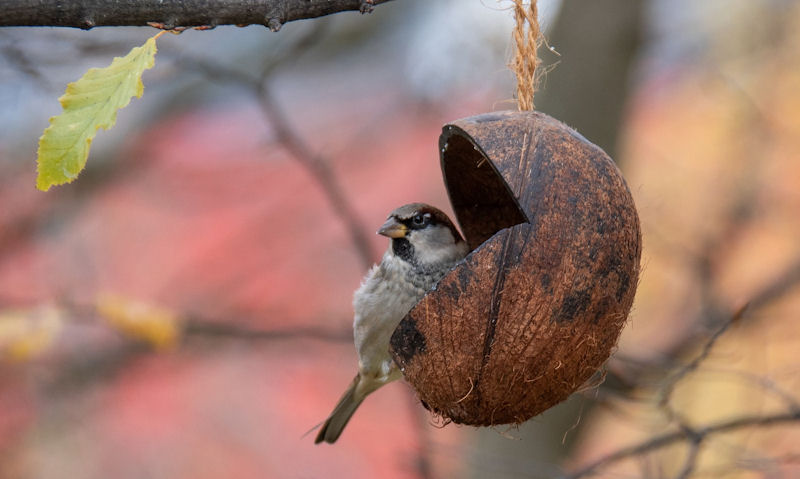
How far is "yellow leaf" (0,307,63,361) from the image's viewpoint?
3.04 metres

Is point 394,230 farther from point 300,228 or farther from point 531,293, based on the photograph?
point 300,228

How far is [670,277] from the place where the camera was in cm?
523

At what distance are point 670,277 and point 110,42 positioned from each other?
134 inches

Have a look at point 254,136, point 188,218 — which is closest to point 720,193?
point 254,136

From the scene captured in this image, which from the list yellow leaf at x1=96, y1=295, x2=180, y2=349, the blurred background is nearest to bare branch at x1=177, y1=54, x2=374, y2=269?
yellow leaf at x1=96, y1=295, x2=180, y2=349

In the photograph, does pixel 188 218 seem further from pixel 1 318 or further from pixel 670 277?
pixel 670 277

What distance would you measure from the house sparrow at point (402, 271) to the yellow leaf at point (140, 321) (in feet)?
3.70

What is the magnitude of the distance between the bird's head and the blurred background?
1937 mm

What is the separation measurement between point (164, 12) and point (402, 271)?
960 mm

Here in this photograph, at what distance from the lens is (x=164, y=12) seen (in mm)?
1482

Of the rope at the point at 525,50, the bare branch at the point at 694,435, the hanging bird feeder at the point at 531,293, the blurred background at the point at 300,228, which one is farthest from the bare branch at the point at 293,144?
the hanging bird feeder at the point at 531,293

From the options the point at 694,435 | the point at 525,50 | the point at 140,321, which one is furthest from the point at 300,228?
the point at 525,50

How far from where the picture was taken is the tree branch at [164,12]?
4.74 ft

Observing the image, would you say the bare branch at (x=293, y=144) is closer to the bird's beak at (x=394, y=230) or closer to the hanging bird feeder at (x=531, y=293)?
the bird's beak at (x=394, y=230)
